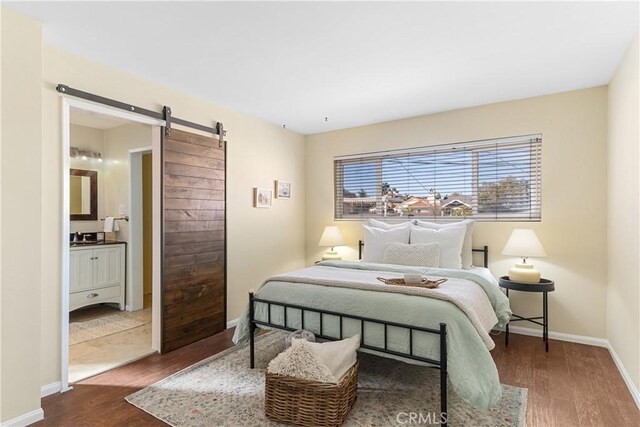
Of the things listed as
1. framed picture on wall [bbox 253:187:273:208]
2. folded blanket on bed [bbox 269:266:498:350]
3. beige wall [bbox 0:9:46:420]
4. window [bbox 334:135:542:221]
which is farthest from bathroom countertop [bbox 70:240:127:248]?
window [bbox 334:135:542:221]

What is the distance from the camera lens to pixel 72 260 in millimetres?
4090

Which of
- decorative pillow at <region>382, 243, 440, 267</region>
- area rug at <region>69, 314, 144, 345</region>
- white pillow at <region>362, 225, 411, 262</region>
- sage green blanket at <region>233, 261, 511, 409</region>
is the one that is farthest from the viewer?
white pillow at <region>362, 225, 411, 262</region>

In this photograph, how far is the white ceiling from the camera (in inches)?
81.7

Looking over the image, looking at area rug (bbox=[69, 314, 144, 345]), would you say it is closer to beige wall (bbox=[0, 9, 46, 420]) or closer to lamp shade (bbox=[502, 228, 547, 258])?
beige wall (bbox=[0, 9, 46, 420])

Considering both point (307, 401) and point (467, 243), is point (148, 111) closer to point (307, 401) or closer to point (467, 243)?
point (307, 401)

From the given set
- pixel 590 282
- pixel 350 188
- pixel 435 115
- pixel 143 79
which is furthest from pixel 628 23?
pixel 143 79

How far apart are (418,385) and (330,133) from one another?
3.51m

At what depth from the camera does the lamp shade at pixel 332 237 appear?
4508mm

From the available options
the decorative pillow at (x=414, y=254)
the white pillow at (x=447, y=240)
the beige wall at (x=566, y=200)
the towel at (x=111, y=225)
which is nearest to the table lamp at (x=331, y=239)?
the decorative pillow at (x=414, y=254)

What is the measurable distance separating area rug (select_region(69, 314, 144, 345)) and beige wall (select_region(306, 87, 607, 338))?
13.5ft

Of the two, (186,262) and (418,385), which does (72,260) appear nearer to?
(186,262)

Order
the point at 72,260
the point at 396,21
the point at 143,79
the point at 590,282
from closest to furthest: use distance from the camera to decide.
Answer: the point at 396,21 → the point at 143,79 → the point at 590,282 → the point at 72,260

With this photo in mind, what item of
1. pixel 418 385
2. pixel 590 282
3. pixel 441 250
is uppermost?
pixel 441 250

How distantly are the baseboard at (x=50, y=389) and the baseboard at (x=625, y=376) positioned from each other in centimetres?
394
